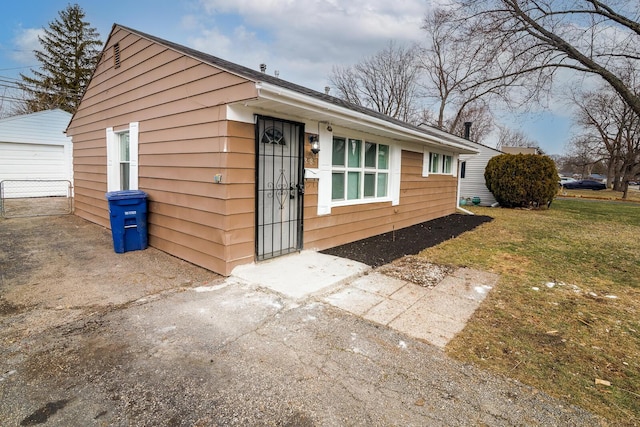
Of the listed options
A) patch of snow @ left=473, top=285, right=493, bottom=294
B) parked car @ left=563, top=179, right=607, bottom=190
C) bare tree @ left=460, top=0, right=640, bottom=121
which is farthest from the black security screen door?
parked car @ left=563, top=179, right=607, bottom=190

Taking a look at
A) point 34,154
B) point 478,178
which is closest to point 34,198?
point 34,154

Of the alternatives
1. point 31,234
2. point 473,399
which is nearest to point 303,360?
point 473,399

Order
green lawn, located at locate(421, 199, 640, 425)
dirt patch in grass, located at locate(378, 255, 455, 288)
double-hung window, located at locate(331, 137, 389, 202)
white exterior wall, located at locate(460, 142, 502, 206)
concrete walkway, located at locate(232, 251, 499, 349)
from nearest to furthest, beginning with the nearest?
green lawn, located at locate(421, 199, 640, 425) → concrete walkway, located at locate(232, 251, 499, 349) → dirt patch in grass, located at locate(378, 255, 455, 288) → double-hung window, located at locate(331, 137, 389, 202) → white exterior wall, located at locate(460, 142, 502, 206)

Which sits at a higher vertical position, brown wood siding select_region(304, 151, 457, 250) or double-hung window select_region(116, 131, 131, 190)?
double-hung window select_region(116, 131, 131, 190)

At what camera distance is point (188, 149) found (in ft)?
15.3

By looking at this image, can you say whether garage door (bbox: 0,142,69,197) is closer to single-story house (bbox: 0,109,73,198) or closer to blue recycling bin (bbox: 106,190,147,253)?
single-story house (bbox: 0,109,73,198)

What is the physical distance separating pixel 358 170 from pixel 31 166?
478 inches

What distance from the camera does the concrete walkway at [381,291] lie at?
10.4 feet

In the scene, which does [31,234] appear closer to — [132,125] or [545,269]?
[132,125]

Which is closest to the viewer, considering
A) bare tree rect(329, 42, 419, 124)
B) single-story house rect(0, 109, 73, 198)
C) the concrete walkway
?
the concrete walkway

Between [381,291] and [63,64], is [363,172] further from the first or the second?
[63,64]

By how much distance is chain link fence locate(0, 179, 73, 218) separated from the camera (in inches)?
348

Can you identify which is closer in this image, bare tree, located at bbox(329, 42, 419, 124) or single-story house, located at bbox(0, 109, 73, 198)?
single-story house, located at bbox(0, 109, 73, 198)

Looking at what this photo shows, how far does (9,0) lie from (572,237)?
20.3 metres
